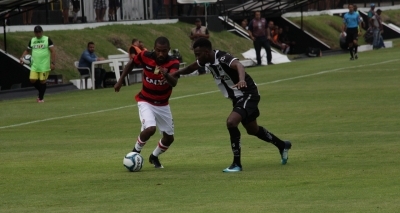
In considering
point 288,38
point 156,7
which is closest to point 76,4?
point 156,7

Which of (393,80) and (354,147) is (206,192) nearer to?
(354,147)

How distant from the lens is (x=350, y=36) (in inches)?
1646

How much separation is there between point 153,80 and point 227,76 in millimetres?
1087

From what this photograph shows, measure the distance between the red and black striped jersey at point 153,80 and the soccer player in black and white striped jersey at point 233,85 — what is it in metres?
0.36

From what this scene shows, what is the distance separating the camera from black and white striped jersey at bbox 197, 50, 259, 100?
42.9 ft

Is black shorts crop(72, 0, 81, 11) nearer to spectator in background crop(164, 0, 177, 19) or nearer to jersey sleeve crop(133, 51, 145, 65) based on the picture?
spectator in background crop(164, 0, 177, 19)

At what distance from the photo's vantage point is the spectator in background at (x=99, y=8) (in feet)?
141

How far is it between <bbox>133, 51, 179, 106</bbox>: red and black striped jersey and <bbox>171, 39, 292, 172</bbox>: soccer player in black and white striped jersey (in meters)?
0.36

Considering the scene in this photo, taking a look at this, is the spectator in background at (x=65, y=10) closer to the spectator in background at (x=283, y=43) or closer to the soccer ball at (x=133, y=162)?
the spectator in background at (x=283, y=43)

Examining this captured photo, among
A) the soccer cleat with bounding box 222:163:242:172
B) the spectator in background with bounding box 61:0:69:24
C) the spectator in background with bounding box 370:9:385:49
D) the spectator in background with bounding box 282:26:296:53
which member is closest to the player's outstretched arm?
the soccer cleat with bounding box 222:163:242:172

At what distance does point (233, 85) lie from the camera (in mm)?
13258

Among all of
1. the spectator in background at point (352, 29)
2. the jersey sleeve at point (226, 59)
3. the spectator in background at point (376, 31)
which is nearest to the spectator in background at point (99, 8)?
the spectator in background at point (352, 29)

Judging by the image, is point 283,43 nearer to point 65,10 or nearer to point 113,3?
point 113,3

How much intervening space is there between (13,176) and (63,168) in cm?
95
